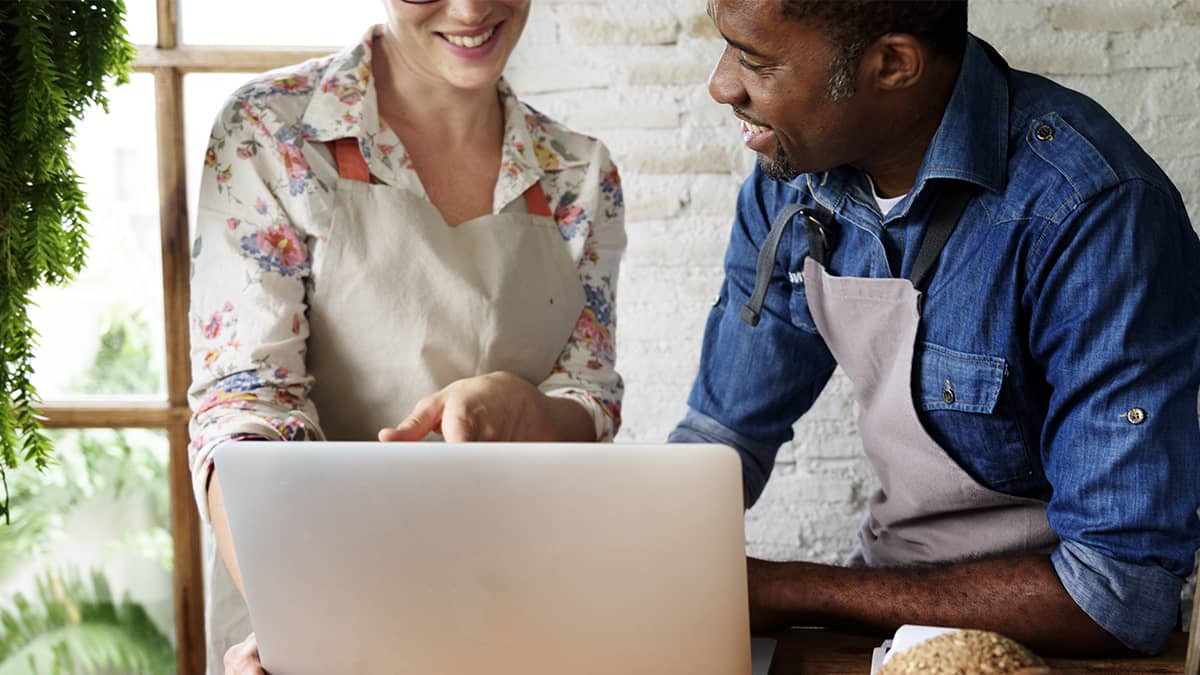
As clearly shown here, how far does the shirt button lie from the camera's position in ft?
3.83

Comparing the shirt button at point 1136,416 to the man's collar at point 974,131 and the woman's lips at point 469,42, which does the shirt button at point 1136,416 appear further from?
the woman's lips at point 469,42

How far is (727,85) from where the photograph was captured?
1350mm

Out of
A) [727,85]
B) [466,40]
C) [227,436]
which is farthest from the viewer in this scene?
[466,40]

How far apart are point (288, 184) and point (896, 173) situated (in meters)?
0.75

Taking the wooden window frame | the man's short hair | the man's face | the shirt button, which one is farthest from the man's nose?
the wooden window frame

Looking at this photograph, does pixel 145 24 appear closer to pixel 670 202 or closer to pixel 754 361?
pixel 670 202

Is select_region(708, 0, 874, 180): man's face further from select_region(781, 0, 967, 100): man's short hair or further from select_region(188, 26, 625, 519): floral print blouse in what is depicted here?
select_region(188, 26, 625, 519): floral print blouse

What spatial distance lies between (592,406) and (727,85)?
0.45 m

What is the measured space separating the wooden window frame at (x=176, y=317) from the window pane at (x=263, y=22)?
25mm

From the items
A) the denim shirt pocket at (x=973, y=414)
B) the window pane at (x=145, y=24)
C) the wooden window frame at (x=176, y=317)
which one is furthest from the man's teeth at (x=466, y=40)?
the window pane at (x=145, y=24)

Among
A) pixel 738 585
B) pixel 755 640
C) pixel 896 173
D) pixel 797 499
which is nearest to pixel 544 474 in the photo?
pixel 738 585

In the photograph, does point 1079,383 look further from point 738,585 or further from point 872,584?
point 738,585

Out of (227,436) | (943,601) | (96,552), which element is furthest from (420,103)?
(96,552)

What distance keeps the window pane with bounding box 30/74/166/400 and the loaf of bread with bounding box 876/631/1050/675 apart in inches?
78.5
